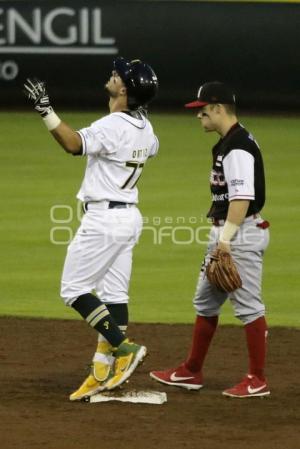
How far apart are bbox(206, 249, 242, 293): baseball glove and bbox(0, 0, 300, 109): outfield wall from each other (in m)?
12.6

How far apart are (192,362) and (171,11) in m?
12.7

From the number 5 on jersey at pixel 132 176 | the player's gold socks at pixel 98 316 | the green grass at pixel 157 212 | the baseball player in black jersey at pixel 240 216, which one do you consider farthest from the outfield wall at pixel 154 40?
the player's gold socks at pixel 98 316

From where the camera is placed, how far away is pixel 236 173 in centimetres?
661

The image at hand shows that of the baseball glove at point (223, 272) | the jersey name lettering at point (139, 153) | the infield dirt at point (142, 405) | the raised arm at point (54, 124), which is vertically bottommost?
the infield dirt at point (142, 405)

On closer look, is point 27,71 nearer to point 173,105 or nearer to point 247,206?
point 173,105

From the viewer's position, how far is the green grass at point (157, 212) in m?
9.62

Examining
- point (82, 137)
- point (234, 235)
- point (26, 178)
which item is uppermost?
point (82, 137)

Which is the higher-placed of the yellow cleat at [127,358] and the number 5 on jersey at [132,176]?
the number 5 on jersey at [132,176]

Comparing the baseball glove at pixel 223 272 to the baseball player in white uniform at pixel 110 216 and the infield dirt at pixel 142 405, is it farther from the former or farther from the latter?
the infield dirt at pixel 142 405

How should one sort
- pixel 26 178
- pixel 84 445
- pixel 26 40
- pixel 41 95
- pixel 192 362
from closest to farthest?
pixel 84 445, pixel 41 95, pixel 192 362, pixel 26 178, pixel 26 40

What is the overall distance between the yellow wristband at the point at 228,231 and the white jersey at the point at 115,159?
0.55m

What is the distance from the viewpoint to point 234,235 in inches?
266

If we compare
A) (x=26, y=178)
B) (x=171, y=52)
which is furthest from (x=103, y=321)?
(x=171, y=52)

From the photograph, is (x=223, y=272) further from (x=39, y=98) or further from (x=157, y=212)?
(x=157, y=212)
